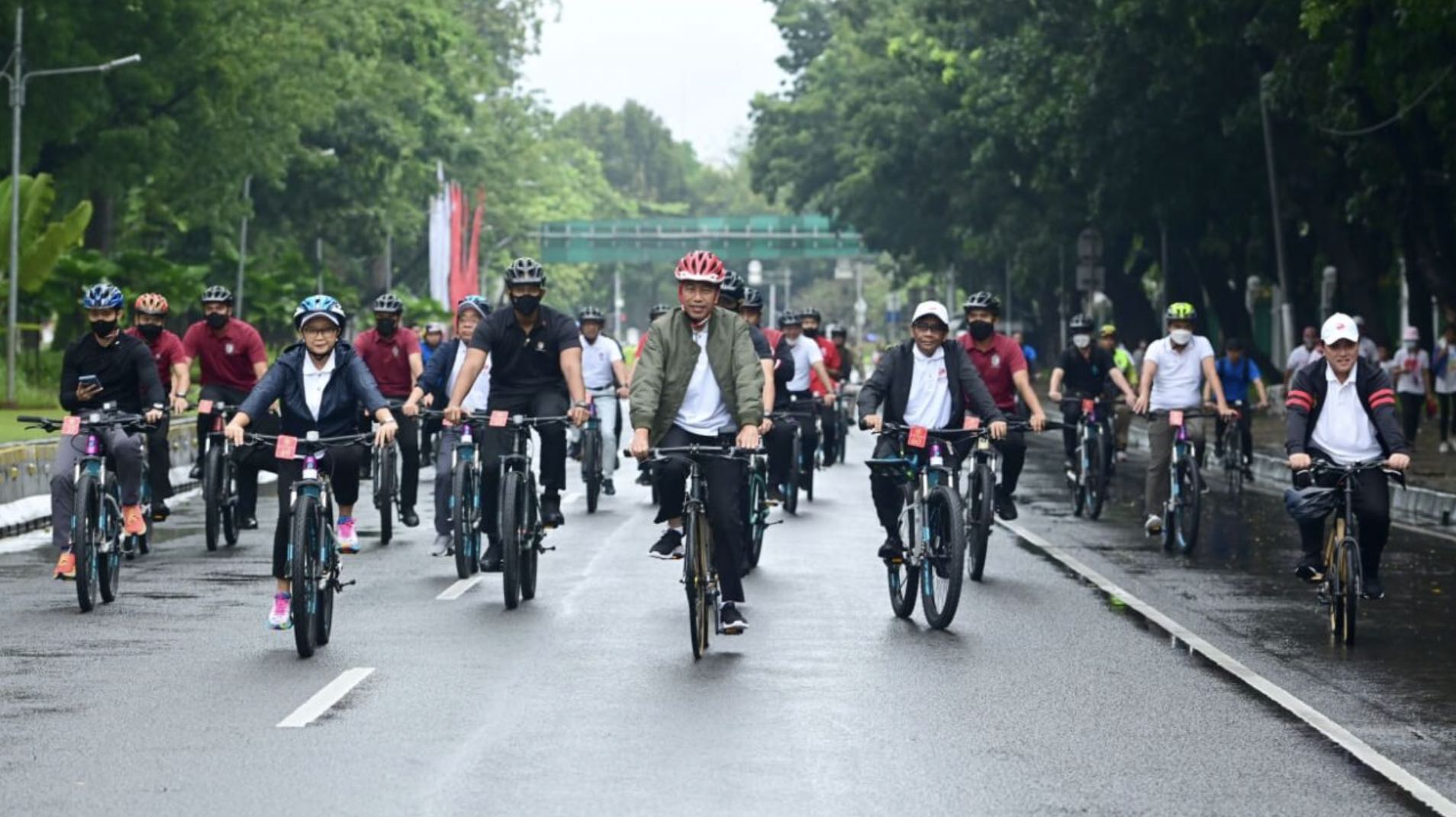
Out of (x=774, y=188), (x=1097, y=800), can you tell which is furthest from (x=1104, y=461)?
(x=774, y=188)

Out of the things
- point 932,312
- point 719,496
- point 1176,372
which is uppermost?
point 932,312

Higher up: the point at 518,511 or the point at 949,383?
the point at 949,383

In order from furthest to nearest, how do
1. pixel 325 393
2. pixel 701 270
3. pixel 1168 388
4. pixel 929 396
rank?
pixel 1168 388 < pixel 929 396 < pixel 325 393 < pixel 701 270

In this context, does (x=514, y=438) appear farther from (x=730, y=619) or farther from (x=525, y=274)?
(x=730, y=619)

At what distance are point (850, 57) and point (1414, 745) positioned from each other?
76.5 m

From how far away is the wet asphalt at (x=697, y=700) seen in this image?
8828 millimetres

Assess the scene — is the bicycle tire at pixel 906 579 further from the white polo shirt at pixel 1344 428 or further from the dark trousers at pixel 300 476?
the dark trousers at pixel 300 476

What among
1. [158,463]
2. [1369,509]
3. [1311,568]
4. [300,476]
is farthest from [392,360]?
[1369,509]

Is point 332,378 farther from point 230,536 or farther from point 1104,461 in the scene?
point 1104,461

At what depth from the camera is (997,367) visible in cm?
1797

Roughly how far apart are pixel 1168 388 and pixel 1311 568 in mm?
6244

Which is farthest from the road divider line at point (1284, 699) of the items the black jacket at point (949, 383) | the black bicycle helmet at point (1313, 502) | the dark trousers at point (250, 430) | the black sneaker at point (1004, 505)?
the dark trousers at point (250, 430)

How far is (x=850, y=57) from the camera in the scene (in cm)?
8556

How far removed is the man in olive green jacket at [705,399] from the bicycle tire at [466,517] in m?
3.02
